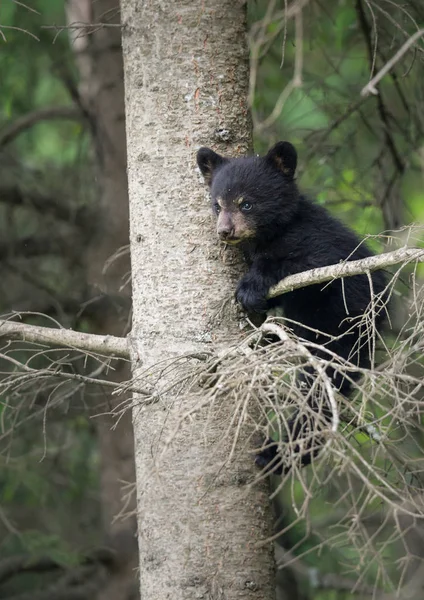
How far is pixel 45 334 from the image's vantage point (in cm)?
363

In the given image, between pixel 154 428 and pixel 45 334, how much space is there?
23.8 inches

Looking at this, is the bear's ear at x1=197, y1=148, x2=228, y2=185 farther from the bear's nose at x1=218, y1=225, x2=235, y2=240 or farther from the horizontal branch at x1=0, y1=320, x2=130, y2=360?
the horizontal branch at x1=0, y1=320, x2=130, y2=360

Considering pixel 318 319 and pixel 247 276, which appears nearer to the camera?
pixel 247 276

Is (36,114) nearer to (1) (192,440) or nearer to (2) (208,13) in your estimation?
(2) (208,13)

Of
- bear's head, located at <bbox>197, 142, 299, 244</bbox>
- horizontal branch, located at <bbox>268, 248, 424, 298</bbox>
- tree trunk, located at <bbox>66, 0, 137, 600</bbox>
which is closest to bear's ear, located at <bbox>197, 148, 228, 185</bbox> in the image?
bear's head, located at <bbox>197, 142, 299, 244</bbox>

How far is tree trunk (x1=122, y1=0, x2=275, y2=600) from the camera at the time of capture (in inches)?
133

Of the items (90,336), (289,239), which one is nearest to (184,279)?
(90,336)

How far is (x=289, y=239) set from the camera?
13.9ft

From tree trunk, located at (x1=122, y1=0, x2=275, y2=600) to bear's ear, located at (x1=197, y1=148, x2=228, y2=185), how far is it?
0.03 metres

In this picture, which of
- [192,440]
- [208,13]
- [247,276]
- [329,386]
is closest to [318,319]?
[247,276]

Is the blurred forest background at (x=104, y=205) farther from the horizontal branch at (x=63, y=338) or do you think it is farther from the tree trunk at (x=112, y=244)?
the horizontal branch at (x=63, y=338)

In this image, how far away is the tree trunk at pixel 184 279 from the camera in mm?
3391

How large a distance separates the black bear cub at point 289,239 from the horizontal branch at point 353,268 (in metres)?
0.35

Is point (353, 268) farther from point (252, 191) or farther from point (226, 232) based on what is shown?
point (252, 191)
